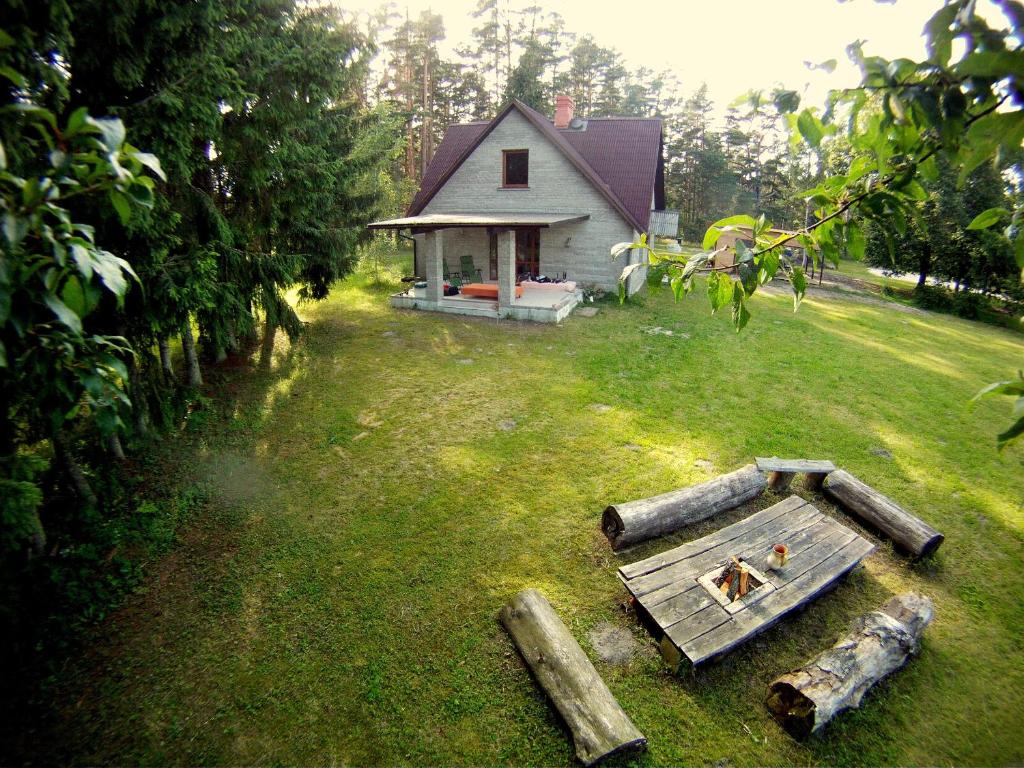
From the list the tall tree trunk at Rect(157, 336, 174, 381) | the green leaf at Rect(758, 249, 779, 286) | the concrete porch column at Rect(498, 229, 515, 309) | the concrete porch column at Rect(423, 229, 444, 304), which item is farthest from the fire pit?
the concrete porch column at Rect(423, 229, 444, 304)

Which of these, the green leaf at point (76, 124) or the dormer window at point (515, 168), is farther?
the dormer window at point (515, 168)

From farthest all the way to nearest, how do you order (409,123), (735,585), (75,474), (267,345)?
(409,123) < (267,345) < (75,474) < (735,585)

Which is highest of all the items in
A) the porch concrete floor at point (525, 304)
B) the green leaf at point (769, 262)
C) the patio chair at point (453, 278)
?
the green leaf at point (769, 262)

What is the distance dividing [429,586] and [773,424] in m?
6.74

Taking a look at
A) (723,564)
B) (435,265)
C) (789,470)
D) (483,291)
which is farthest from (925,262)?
(723,564)

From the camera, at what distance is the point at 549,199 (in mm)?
17500

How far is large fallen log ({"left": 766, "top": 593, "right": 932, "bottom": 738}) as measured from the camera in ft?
12.2

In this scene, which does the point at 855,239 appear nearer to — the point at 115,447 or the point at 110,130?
the point at 110,130

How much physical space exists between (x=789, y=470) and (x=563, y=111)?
17787mm

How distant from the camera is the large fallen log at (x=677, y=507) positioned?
5.54m

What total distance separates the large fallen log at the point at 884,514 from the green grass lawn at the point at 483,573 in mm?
258

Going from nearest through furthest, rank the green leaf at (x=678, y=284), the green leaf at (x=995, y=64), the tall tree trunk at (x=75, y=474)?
the green leaf at (x=995, y=64), the green leaf at (x=678, y=284), the tall tree trunk at (x=75, y=474)

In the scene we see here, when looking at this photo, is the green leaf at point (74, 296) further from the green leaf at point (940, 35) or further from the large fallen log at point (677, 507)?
the large fallen log at point (677, 507)

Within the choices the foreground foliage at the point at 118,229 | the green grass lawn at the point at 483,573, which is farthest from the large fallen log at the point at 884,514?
the foreground foliage at the point at 118,229
